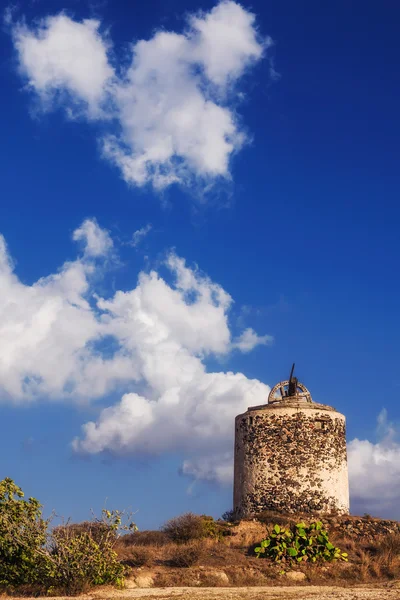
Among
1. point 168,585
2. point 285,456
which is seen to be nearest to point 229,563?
point 168,585

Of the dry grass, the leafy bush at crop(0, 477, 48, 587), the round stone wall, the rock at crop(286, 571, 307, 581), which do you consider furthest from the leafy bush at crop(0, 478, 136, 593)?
the round stone wall

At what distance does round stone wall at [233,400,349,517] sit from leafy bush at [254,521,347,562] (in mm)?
→ 6249

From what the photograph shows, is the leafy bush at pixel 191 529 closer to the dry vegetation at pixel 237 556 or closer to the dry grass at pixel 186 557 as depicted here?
the dry vegetation at pixel 237 556

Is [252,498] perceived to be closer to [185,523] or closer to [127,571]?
[185,523]

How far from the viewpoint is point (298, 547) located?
21.4 meters

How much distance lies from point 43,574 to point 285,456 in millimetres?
13681

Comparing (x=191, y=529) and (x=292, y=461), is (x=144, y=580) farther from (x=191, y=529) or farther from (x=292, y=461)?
(x=292, y=461)

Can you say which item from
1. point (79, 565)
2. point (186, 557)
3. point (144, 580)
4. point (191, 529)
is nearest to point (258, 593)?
point (144, 580)

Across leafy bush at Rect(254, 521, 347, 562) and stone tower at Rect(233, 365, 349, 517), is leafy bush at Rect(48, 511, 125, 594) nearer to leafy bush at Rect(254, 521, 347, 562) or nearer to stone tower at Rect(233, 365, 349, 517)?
leafy bush at Rect(254, 521, 347, 562)

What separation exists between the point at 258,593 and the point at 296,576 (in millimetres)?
3546

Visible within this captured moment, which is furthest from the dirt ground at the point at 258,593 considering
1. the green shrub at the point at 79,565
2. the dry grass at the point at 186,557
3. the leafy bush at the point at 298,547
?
the leafy bush at the point at 298,547

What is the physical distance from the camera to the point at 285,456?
28781 millimetres

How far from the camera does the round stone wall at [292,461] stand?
28391 mm

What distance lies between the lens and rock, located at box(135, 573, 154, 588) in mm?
18641
